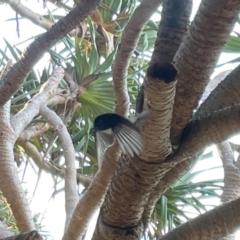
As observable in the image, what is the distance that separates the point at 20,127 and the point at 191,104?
63 cm

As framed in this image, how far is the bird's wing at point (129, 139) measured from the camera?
628 millimetres

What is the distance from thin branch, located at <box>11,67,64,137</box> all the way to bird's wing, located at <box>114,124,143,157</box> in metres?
0.55

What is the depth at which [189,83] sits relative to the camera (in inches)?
25.2

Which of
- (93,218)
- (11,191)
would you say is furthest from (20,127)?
(93,218)

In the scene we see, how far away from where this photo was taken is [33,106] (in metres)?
1.26

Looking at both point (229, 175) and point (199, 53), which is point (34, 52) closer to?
point (199, 53)

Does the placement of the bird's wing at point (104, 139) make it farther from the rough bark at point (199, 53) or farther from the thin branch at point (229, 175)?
the thin branch at point (229, 175)

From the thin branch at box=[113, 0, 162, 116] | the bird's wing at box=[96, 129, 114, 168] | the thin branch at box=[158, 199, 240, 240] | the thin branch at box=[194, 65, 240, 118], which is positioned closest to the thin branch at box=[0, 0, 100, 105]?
the thin branch at box=[113, 0, 162, 116]

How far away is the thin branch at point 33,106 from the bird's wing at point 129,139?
0.55 metres

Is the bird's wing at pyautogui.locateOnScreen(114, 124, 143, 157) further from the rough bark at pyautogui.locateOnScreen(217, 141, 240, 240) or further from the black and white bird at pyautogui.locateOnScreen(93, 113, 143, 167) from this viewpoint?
the rough bark at pyautogui.locateOnScreen(217, 141, 240, 240)

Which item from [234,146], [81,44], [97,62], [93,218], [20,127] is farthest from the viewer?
[81,44]

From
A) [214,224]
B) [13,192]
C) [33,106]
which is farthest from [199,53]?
[33,106]

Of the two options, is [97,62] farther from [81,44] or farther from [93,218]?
[93,218]

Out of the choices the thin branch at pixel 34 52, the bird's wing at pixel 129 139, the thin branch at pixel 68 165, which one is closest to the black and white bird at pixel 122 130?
the bird's wing at pixel 129 139
